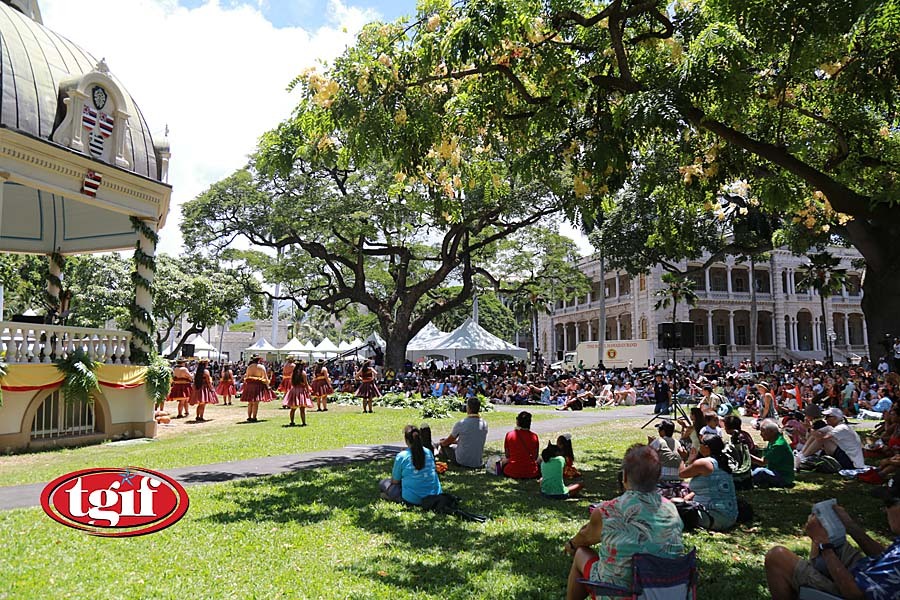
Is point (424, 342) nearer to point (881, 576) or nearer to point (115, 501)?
point (115, 501)

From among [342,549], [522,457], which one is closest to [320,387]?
[522,457]

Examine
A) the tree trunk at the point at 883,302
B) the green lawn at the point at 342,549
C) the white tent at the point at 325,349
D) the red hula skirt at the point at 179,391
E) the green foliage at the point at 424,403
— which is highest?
the tree trunk at the point at 883,302

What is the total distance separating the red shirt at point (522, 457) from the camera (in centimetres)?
906

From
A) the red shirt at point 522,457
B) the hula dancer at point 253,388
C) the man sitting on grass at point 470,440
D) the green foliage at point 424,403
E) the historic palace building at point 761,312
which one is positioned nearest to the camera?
the red shirt at point 522,457

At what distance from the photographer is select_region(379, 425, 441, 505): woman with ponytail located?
23.0 ft

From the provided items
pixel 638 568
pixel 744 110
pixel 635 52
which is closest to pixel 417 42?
pixel 635 52

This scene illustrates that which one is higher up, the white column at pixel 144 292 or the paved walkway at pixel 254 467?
the white column at pixel 144 292

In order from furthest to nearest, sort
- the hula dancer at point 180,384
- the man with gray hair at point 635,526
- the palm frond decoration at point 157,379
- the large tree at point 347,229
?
the large tree at point 347,229 < the hula dancer at point 180,384 < the palm frond decoration at point 157,379 < the man with gray hair at point 635,526

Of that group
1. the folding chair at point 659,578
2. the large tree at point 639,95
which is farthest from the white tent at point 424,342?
the folding chair at point 659,578

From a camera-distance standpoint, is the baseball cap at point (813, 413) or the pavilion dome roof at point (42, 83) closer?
the pavilion dome roof at point (42, 83)

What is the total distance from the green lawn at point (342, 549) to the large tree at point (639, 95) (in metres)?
4.28

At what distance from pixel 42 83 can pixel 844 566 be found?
14.2m

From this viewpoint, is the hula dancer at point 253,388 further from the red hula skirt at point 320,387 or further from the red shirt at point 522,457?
the red shirt at point 522,457

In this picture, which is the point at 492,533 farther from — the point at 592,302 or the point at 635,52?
the point at 592,302
